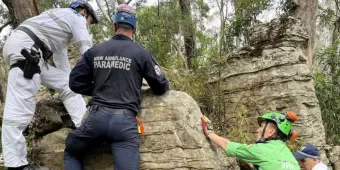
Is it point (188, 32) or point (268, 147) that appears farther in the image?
point (188, 32)

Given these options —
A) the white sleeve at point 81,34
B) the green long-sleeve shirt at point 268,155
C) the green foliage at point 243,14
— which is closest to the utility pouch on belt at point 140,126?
the green long-sleeve shirt at point 268,155

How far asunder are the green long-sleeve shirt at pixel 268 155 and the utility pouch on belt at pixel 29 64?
2.52 m

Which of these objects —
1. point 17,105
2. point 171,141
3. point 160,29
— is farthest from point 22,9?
point 160,29

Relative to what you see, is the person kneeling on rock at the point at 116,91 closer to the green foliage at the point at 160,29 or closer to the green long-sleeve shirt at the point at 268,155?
the green long-sleeve shirt at the point at 268,155

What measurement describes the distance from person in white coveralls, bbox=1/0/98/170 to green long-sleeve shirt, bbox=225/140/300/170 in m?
2.19

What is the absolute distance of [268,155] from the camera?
4.30m

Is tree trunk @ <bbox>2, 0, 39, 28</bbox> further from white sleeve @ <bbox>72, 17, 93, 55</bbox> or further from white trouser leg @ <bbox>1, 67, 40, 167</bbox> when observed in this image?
white trouser leg @ <bbox>1, 67, 40, 167</bbox>

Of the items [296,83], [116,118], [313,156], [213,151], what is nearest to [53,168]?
[116,118]

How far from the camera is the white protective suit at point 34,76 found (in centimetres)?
440

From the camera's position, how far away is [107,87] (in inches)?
160

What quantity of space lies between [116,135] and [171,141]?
780mm

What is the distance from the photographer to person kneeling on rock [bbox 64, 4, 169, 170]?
3959 millimetres

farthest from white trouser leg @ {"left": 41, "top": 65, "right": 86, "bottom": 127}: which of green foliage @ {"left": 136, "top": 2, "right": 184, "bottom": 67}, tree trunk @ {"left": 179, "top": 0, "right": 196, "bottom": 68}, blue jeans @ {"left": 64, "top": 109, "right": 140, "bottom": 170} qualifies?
tree trunk @ {"left": 179, "top": 0, "right": 196, "bottom": 68}

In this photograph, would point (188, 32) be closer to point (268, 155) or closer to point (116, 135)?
point (268, 155)
